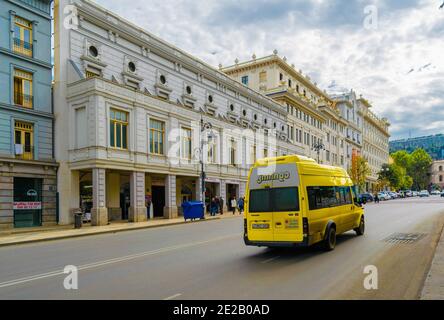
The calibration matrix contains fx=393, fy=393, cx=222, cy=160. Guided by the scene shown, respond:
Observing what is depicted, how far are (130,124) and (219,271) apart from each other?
20.5 metres

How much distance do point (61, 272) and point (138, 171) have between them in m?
18.6

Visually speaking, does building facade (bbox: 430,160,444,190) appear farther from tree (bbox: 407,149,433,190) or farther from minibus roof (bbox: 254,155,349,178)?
minibus roof (bbox: 254,155,349,178)

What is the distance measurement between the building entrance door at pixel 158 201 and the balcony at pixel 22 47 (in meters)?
13.8

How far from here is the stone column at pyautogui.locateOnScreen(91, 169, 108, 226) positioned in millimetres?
24156

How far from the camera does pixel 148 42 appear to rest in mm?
32281

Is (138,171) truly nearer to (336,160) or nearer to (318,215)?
(318,215)

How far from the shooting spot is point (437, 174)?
7200 inches

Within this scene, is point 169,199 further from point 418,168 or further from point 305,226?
point 418,168

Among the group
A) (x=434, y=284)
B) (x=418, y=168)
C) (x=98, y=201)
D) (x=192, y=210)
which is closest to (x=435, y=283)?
(x=434, y=284)

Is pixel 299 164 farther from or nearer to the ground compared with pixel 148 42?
nearer to the ground

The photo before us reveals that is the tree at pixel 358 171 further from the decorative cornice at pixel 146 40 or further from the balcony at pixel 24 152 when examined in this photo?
the balcony at pixel 24 152

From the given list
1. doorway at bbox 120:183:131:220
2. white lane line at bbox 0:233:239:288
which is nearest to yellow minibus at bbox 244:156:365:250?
white lane line at bbox 0:233:239:288

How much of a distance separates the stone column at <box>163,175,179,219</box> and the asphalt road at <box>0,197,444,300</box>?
52.2ft
